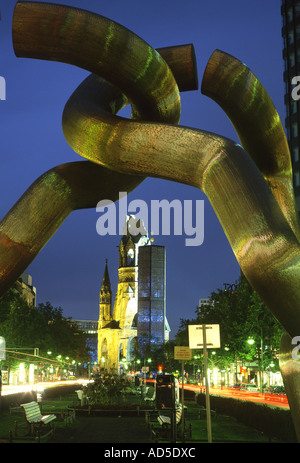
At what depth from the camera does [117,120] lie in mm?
9047

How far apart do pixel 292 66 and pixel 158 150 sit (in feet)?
240

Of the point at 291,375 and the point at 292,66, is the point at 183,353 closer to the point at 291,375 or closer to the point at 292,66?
the point at 291,375

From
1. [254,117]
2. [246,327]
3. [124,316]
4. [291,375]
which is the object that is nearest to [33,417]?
[291,375]

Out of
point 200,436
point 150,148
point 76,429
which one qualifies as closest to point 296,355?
point 150,148

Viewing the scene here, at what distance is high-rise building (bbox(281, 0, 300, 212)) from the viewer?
242ft

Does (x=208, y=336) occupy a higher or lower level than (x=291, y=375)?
higher

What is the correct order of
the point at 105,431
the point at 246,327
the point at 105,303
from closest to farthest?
the point at 105,431
the point at 246,327
the point at 105,303

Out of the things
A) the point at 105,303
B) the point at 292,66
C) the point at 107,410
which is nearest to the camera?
the point at 107,410

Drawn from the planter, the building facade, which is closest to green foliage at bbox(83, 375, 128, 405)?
the planter

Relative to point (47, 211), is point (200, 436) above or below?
below

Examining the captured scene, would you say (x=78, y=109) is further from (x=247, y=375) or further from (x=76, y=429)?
(x=247, y=375)

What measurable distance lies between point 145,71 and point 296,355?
4773 mm

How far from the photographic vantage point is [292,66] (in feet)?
250

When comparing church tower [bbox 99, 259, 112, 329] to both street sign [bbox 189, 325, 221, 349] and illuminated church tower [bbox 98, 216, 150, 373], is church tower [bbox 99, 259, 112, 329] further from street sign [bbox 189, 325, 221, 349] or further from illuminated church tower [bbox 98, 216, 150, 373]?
street sign [bbox 189, 325, 221, 349]
